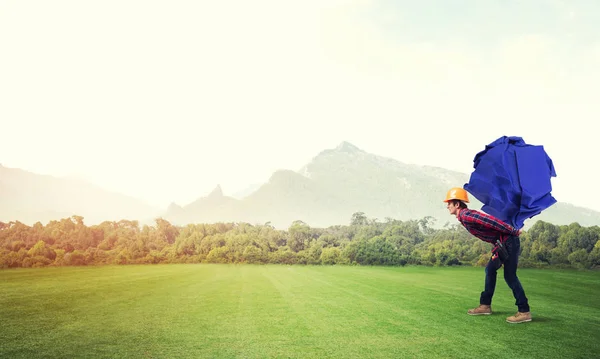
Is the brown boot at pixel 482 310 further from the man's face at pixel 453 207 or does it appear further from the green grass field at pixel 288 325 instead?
the man's face at pixel 453 207

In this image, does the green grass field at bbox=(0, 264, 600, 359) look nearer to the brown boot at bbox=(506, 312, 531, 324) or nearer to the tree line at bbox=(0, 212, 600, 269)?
the brown boot at bbox=(506, 312, 531, 324)

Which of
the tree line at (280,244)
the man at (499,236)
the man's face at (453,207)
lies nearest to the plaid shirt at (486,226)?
the man at (499,236)

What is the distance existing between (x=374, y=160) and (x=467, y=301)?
129 m

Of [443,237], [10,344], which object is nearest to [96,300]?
[10,344]

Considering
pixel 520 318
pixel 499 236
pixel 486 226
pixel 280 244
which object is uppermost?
pixel 486 226

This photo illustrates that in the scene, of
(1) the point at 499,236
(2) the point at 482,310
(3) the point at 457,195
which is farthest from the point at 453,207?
(2) the point at 482,310

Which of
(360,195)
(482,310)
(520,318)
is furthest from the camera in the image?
(360,195)

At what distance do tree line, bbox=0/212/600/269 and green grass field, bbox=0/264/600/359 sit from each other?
1278cm

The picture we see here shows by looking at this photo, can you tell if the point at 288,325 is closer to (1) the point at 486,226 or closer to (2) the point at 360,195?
(1) the point at 486,226

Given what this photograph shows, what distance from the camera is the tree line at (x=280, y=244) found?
21203mm

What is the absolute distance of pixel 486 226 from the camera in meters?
6.74

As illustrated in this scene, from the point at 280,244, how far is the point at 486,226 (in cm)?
2291

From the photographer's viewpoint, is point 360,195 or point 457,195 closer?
point 457,195

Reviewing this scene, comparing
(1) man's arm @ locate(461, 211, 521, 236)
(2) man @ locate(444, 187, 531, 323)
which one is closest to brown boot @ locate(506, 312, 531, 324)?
(2) man @ locate(444, 187, 531, 323)
